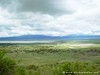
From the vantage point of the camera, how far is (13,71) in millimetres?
29234

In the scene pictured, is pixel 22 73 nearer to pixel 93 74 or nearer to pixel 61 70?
pixel 61 70

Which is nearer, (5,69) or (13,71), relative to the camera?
(5,69)

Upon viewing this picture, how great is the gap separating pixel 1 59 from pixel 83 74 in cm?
1043

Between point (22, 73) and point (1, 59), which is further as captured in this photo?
point (1, 59)

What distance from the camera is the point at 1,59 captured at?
27.0 meters

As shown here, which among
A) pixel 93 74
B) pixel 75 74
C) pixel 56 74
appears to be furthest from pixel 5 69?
pixel 93 74

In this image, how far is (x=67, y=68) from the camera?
24297 mm

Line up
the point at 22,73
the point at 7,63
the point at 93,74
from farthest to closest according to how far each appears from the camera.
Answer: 1. the point at 7,63
2. the point at 93,74
3. the point at 22,73

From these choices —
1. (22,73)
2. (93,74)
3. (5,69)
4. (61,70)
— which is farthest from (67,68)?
(5,69)

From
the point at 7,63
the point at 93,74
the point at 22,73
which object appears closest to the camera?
the point at 22,73

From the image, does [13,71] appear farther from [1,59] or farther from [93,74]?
[93,74]

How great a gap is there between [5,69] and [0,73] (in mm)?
782

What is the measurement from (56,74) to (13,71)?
7.22 metres

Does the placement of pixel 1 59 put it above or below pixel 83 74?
above
